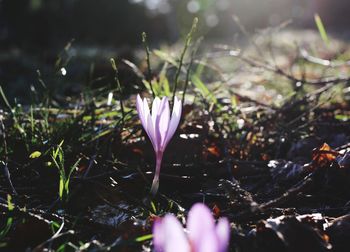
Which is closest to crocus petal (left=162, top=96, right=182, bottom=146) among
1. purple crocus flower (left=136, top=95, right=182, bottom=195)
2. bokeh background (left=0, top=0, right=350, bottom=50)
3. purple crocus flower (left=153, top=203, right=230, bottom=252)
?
purple crocus flower (left=136, top=95, right=182, bottom=195)

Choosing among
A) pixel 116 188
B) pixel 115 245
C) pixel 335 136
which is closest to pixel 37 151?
pixel 116 188

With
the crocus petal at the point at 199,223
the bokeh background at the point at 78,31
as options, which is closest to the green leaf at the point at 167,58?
the crocus petal at the point at 199,223

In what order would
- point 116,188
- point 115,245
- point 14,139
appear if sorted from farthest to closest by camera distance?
point 14,139 → point 116,188 → point 115,245

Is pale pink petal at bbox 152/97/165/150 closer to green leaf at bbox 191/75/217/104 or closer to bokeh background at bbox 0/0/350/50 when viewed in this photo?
green leaf at bbox 191/75/217/104

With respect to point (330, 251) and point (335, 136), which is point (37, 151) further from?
point (335, 136)

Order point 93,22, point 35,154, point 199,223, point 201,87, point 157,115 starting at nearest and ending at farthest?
point 199,223, point 157,115, point 35,154, point 201,87, point 93,22

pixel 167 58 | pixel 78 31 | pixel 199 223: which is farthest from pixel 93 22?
pixel 199 223

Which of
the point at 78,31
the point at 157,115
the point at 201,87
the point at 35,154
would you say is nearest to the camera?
the point at 157,115

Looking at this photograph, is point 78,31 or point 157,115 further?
point 78,31

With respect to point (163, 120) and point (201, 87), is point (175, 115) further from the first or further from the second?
point (201, 87)

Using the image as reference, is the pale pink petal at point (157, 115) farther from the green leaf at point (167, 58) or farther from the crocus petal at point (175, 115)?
the green leaf at point (167, 58)

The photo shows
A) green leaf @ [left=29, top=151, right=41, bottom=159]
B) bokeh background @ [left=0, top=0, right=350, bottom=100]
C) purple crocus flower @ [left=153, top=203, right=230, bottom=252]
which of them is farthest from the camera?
bokeh background @ [left=0, top=0, right=350, bottom=100]
